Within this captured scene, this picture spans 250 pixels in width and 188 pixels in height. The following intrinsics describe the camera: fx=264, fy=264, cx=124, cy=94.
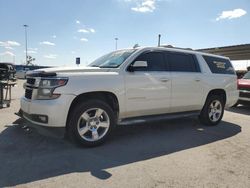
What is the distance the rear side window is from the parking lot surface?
1.82 meters

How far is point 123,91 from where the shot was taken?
5.16 metres

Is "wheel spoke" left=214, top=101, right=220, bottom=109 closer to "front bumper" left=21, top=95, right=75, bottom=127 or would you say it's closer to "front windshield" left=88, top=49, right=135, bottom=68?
"front windshield" left=88, top=49, right=135, bottom=68

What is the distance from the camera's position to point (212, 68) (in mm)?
7102

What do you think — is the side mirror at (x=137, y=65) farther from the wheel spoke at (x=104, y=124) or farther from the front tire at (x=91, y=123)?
the wheel spoke at (x=104, y=124)

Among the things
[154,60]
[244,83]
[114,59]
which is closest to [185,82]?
[154,60]

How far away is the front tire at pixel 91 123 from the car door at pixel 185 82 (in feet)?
5.95

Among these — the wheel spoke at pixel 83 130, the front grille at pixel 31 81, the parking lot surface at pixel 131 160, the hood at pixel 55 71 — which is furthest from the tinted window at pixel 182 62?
the front grille at pixel 31 81

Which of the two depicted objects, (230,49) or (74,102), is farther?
(230,49)

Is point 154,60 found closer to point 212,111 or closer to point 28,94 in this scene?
point 212,111

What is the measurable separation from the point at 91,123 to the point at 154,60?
2.04 m

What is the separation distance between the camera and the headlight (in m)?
4.42

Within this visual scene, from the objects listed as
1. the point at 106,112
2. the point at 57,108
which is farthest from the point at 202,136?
the point at 57,108

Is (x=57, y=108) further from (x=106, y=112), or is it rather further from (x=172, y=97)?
(x=172, y=97)

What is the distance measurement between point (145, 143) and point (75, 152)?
1.45 meters
